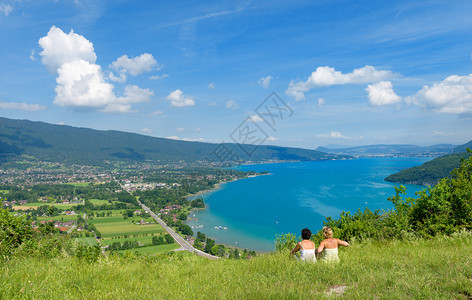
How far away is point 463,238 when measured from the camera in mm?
5602

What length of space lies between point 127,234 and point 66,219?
19.3m

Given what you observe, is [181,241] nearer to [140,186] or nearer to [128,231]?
[128,231]

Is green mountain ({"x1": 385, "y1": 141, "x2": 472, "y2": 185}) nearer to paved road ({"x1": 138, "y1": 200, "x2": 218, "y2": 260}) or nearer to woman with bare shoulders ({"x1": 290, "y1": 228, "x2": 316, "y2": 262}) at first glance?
paved road ({"x1": 138, "y1": 200, "x2": 218, "y2": 260})

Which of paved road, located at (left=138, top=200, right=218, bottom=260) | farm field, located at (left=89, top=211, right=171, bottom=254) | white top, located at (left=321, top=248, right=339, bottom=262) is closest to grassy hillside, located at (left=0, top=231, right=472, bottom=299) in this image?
white top, located at (left=321, top=248, right=339, bottom=262)

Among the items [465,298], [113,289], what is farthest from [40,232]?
[465,298]

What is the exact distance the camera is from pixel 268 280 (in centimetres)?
329

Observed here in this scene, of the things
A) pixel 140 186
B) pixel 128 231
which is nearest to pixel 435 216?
pixel 128 231

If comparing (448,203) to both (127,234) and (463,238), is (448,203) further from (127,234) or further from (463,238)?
(127,234)

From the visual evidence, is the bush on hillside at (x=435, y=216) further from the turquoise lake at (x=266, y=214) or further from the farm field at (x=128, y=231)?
the farm field at (x=128, y=231)

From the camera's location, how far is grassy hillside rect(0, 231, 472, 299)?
2.70 metres

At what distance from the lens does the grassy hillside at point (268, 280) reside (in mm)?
2701

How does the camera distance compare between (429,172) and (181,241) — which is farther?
(429,172)

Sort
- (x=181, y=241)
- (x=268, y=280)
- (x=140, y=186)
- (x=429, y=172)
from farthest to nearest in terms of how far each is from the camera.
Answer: (x=140, y=186) → (x=429, y=172) → (x=181, y=241) → (x=268, y=280)

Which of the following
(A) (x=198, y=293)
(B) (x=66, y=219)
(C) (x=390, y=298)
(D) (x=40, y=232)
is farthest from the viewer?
(B) (x=66, y=219)
